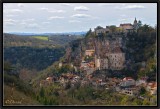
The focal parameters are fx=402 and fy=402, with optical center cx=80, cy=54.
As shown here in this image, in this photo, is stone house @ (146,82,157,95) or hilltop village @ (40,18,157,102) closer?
stone house @ (146,82,157,95)

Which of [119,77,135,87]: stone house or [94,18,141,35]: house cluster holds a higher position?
[94,18,141,35]: house cluster

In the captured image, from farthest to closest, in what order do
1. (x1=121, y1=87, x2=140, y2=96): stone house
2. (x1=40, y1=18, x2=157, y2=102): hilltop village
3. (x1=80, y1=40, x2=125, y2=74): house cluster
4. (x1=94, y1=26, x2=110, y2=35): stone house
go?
(x1=94, y1=26, x2=110, y2=35): stone house, (x1=80, y1=40, x2=125, y2=74): house cluster, (x1=40, y1=18, x2=157, y2=102): hilltop village, (x1=121, y1=87, x2=140, y2=96): stone house

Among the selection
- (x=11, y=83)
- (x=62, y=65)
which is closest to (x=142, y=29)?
(x=62, y=65)

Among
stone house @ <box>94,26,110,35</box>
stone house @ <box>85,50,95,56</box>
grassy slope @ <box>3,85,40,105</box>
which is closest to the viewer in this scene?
grassy slope @ <box>3,85,40,105</box>

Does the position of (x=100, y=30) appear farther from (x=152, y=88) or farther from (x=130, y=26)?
(x=152, y=88)

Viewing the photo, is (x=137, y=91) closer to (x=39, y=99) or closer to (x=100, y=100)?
(x=100, y=100)

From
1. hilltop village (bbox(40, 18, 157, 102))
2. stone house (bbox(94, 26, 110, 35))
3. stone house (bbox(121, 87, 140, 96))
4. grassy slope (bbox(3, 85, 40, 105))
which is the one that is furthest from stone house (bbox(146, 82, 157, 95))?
grassy slope (bbox(3, 85, 40, 105))

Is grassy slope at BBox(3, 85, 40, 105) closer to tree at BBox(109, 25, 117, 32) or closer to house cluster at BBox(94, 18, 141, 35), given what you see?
house cluster at BBox(94, 18, 141, 35)

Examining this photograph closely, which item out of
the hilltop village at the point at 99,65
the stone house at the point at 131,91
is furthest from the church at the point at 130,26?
the stone house at the point at 131,91

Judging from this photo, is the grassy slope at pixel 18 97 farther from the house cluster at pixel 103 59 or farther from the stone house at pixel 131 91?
the stone house at pixel 131 91
